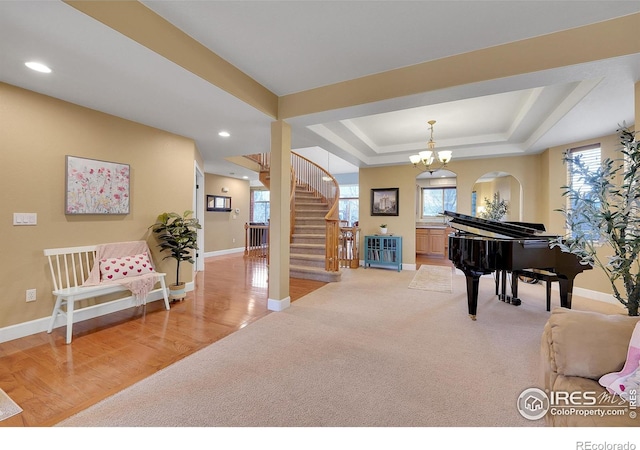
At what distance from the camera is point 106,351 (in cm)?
229

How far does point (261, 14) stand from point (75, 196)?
110 inches

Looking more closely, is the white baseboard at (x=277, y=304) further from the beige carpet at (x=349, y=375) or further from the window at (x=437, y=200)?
the window at (x=437, y=200)

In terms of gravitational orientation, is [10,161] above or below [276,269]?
above

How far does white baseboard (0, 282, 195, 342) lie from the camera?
2.47m

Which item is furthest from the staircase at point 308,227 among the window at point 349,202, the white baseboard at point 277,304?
the window at point 349,202

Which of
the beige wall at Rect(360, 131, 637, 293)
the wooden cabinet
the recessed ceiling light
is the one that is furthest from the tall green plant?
the wooden cabinet

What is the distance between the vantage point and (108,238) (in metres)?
3.22

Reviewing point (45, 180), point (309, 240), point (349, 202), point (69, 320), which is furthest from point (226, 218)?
point (69, 320)

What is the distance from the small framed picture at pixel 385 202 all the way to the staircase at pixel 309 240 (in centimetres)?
124

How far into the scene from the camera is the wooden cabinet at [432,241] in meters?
7.75

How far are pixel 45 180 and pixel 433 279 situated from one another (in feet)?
19.1

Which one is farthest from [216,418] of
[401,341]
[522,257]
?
[522,257]

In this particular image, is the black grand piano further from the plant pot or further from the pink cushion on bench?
the pink cushion on bench

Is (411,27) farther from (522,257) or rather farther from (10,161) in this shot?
(10,161)
